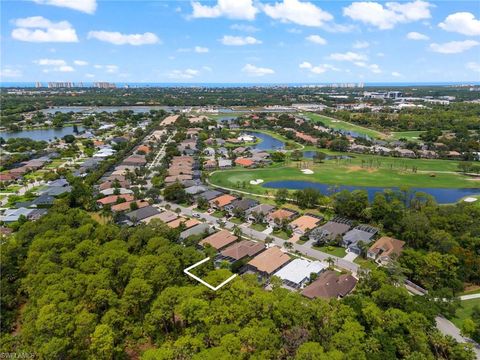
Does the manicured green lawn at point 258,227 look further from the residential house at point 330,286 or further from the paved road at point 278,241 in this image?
the residential house at point 330,286

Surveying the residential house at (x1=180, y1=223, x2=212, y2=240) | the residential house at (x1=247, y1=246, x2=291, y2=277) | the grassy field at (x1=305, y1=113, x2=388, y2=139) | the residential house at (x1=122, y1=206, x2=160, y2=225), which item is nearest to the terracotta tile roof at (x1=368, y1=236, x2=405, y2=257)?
the residential house at (x1=247, y1=246, x2=291, y2=277)

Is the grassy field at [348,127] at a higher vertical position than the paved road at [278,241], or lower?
higher

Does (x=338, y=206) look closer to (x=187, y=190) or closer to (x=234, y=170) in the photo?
(x=187, y=190)

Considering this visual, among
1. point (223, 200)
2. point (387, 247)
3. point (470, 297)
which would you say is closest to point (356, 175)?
point (223, 200)

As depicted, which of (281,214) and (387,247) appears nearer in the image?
(387,247)

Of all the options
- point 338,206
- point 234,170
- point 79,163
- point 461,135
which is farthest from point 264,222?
point 461,135

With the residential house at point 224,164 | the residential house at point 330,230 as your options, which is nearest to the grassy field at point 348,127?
the residential house at point 224,164

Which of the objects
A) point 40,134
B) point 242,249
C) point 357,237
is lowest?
point 242,249

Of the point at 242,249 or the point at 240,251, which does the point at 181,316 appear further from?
the point at 242,249
